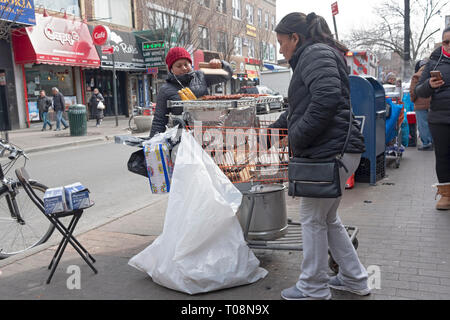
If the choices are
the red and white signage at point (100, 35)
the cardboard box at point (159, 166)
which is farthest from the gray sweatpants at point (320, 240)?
the red and white signage at point (100, 35)

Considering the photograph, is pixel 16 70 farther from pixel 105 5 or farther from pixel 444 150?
pixel 444 150

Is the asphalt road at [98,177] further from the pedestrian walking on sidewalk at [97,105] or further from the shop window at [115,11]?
the shop window at [115,11]

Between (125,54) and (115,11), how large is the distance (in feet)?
8.83

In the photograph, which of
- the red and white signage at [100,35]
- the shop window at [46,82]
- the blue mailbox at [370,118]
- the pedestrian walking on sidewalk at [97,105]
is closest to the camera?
the blue mailbox at [370,118]

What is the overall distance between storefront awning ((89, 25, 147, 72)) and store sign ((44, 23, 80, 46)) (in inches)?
65.9

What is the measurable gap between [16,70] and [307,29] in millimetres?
18393

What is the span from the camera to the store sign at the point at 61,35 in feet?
59.3

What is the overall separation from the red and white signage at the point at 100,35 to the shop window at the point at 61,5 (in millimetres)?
2020

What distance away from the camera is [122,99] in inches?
1005

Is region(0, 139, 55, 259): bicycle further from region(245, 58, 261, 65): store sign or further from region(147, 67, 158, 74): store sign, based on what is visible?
region(245, 58, 261, 65): store sign

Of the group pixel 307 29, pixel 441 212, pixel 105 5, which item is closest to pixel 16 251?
pixel 307 29

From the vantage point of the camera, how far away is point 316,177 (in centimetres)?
270

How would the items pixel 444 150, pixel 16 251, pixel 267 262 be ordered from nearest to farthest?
pixel 267 262, pixel 16 251, pixel 444 150
